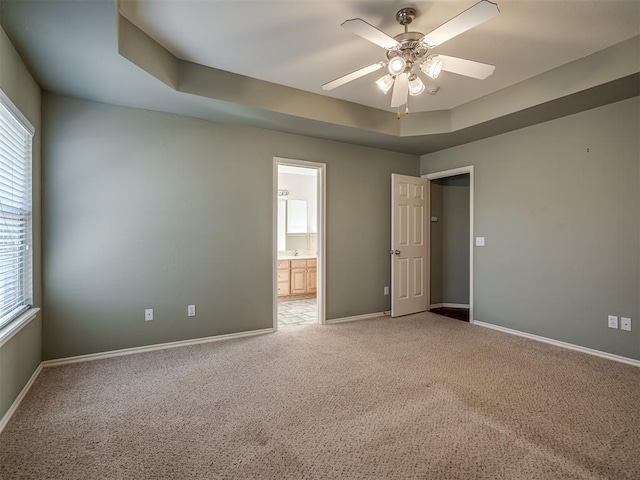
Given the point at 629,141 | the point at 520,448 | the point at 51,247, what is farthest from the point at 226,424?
the point at 629,141

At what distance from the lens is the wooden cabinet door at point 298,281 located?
246 inches

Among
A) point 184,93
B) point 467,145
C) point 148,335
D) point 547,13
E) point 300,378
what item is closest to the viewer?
point 547,13

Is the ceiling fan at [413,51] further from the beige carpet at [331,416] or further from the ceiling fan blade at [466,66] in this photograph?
the beige carpet at [331,416]

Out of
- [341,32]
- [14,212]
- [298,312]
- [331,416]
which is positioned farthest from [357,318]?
[14,212]

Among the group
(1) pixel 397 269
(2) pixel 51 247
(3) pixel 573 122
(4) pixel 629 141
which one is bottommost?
(1) pixel 397 269

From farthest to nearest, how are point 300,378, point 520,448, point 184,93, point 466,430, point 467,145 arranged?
point 467,145 → point 184,93 → point 300,378 → point 466,430 → point 520,448

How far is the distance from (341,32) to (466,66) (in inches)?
37.2

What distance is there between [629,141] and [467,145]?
5.75 feet

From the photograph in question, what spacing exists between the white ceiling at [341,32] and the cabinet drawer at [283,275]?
3.62 meters

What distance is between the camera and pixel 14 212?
7.86ft

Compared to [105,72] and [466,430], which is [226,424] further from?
[105,72]

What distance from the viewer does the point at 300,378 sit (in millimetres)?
2744

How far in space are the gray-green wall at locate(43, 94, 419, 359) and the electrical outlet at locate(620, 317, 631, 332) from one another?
2.94 meters

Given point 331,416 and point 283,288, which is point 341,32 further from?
point 283,288
